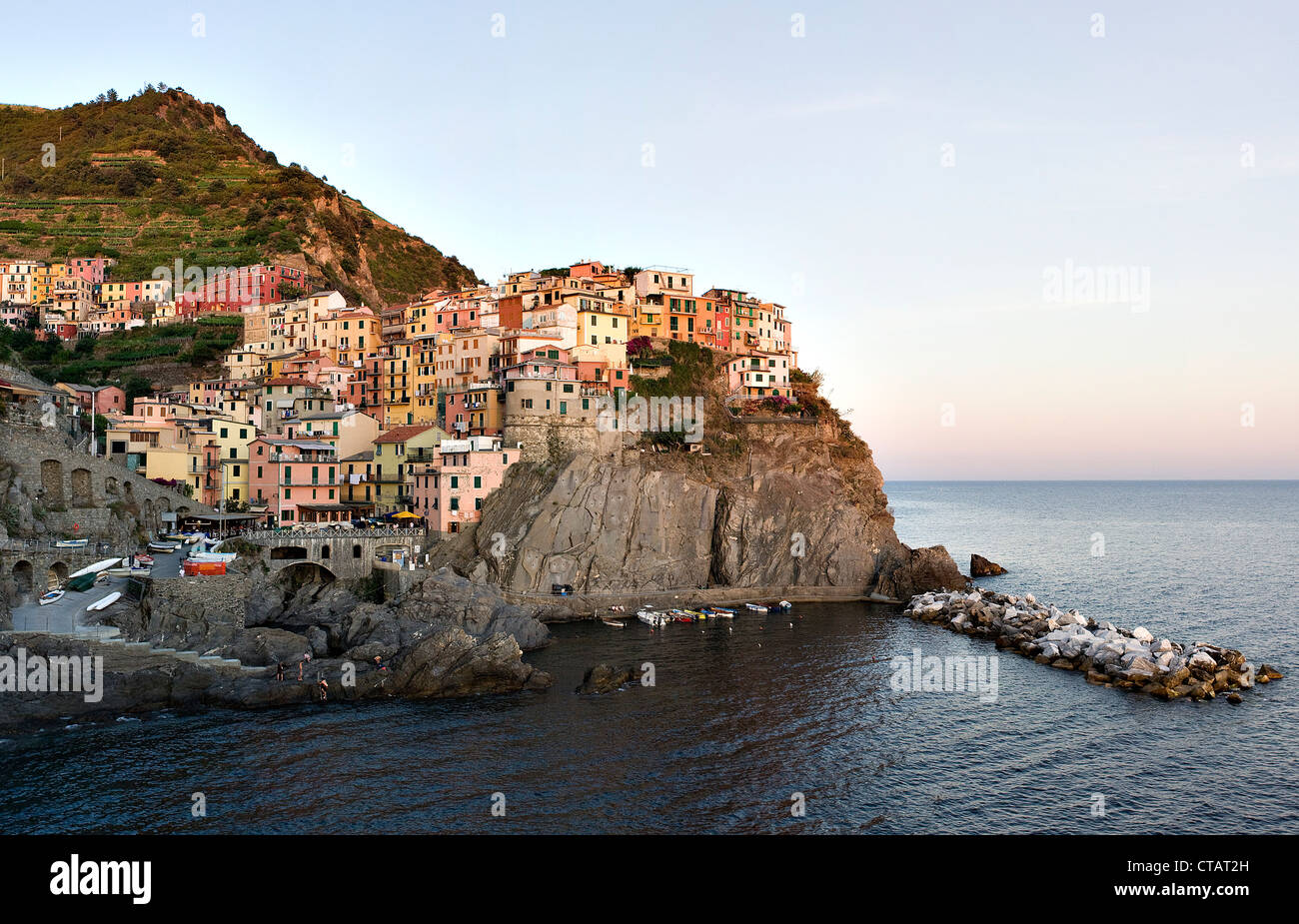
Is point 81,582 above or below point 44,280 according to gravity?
below

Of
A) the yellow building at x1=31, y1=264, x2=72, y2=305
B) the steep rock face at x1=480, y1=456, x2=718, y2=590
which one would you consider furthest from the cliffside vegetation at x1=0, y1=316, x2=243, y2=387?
the steep rock face at x1=480, y1=456, x2=718, y2=590

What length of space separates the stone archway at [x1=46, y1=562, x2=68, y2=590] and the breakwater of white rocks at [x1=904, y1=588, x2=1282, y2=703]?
54895 mm

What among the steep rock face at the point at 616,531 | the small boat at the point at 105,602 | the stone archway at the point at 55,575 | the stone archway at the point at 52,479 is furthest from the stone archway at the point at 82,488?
the steep rock face at the point at 616,531

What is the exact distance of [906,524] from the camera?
17788cm

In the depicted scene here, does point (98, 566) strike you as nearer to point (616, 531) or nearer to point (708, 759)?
point (616, 531)

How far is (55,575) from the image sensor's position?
50.4 metres

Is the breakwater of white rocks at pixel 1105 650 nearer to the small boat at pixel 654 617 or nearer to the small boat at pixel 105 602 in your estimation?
the small boat at pixel 654 617

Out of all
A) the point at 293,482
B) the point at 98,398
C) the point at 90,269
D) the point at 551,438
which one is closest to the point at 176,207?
the point at 90,269

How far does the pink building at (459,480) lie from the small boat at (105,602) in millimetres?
23805

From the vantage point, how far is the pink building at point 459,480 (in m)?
67.6

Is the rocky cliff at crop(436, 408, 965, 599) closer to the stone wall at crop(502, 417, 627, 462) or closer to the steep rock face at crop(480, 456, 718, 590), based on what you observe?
the steep rock face at crop(480, 456, 718, 590)

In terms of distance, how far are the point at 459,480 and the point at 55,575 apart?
1038 inches

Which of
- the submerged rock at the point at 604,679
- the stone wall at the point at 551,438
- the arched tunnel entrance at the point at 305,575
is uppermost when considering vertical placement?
the stone wall at the point at 551,438

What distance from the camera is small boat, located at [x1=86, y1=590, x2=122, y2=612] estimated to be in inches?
1768
